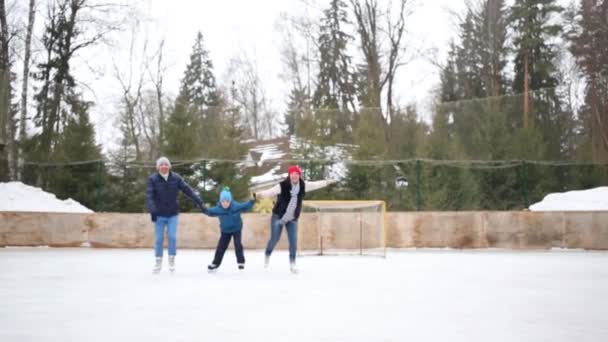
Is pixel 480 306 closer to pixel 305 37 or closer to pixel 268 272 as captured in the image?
pixel 268 272

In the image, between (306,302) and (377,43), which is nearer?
(306,302)

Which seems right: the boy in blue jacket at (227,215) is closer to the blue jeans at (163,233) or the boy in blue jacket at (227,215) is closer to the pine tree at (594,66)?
the blue jeans at (163,233)

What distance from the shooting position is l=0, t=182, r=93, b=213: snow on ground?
16375 mm

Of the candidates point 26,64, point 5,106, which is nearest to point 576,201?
point 5,106

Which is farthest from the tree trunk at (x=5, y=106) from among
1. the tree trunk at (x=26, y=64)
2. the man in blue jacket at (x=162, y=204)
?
the man in blue jacket at (x=162, y=204)

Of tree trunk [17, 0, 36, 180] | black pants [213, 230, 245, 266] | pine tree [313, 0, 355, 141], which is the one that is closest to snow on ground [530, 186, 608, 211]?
black pants [213, 230, 245, 266]

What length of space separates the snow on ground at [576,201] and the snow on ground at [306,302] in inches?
243

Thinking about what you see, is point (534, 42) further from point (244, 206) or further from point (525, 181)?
point (244, 206)

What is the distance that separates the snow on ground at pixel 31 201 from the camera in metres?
16.4

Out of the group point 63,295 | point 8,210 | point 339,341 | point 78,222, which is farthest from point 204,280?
point 8,210

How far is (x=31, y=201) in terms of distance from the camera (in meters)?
16.6

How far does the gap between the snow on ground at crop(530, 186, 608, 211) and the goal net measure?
491 centimetres

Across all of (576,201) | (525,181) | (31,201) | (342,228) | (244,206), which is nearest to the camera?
(244,206)

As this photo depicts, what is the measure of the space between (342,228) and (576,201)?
22.7ft
